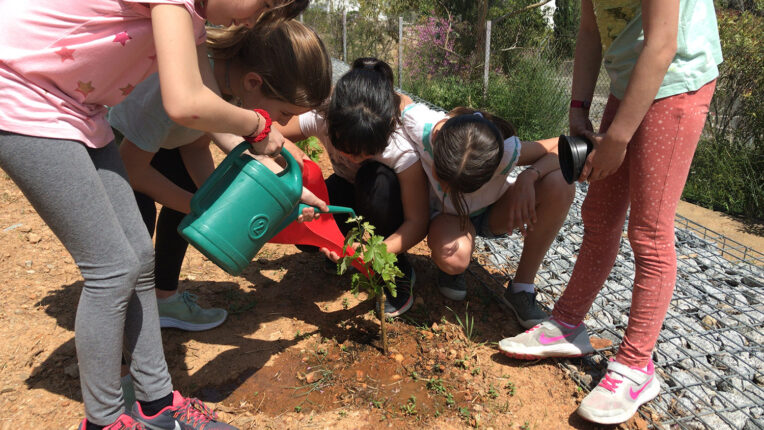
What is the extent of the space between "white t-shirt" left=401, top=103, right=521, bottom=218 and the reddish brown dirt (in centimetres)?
50

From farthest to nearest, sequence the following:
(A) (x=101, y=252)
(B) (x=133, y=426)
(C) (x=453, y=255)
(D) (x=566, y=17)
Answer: (D) (x=566, y=17) < (C) (x=453, y=255) < (B) (x=133, y=426) < (A) (x=101, y=252)

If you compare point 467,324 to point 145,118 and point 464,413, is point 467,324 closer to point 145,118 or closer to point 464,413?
point 464,413

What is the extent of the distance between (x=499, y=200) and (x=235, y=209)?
1270mm

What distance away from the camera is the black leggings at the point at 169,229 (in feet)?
6.77

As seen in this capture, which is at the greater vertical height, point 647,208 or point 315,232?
point 647,208

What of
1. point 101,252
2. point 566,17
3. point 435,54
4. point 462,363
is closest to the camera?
point 101,252

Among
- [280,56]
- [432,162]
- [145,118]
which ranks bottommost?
[432,162]

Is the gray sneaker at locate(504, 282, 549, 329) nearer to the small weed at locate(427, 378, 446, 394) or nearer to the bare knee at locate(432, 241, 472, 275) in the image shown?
the bare knee at locate(432, 241, 472, 275)

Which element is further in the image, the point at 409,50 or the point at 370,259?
the point at 409,50

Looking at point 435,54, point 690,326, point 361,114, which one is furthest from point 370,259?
point 435,54

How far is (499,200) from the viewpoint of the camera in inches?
93.2

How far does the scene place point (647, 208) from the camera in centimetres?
165

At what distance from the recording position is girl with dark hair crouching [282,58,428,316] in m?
2.07

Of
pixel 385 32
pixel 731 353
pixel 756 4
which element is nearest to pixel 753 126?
pixel 756 4
